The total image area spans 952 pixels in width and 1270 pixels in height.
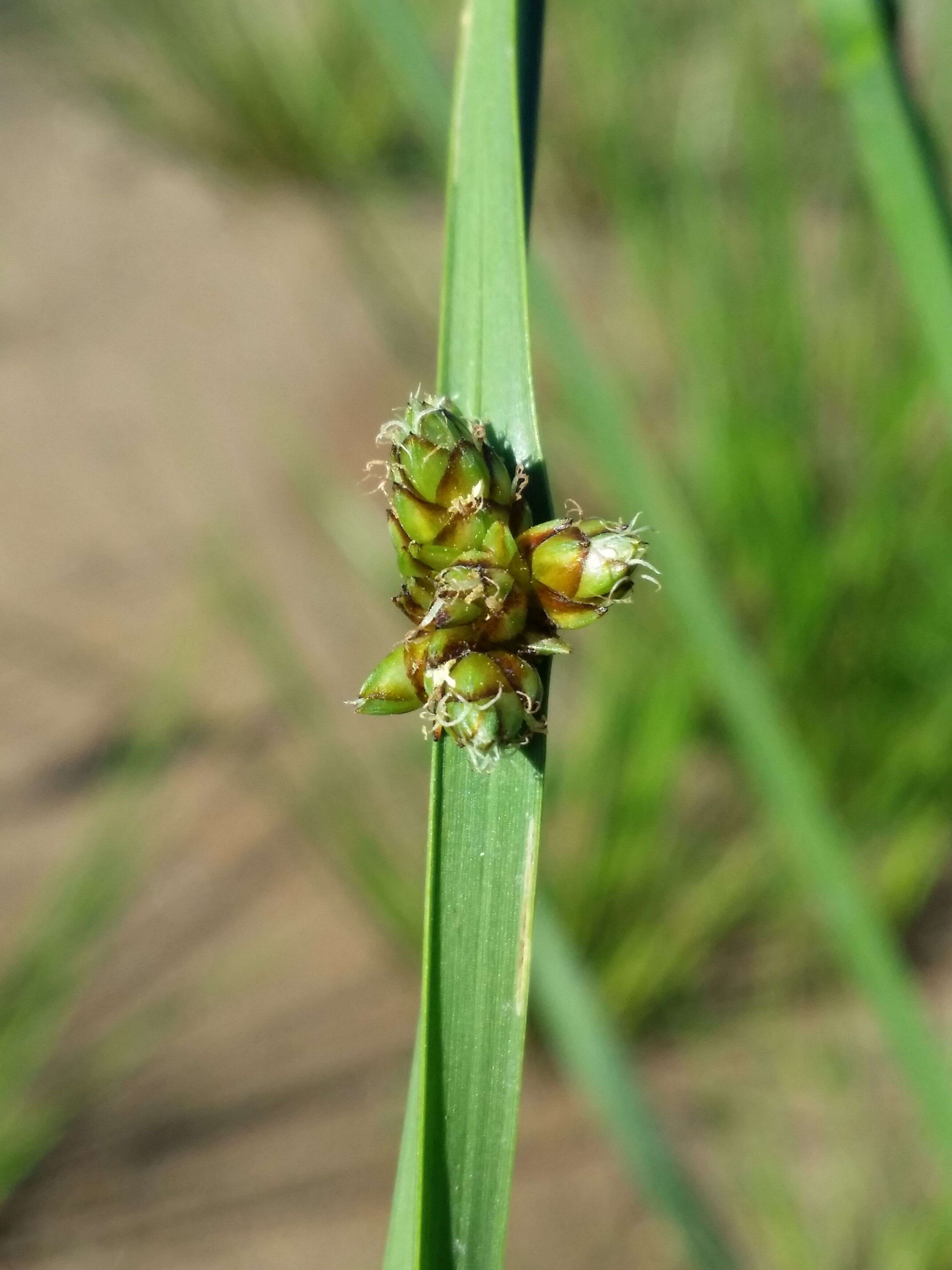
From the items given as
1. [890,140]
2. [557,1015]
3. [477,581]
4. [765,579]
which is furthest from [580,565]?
[765,579]

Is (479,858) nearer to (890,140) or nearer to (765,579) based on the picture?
(890,140)

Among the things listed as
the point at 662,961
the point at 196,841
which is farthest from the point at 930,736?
the point at 196,841

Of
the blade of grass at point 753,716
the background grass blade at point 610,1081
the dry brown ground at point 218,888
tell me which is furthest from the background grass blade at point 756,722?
the dry brown ground at point 218,888

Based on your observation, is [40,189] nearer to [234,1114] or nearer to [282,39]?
[282,39]

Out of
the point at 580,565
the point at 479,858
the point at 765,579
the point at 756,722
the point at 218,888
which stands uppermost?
the point at 765,579

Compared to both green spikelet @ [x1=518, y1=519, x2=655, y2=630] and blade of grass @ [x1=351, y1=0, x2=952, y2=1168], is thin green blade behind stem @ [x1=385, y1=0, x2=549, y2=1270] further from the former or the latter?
blade of grass @ [x1=351, y1=0, x2=952, y2=1168]

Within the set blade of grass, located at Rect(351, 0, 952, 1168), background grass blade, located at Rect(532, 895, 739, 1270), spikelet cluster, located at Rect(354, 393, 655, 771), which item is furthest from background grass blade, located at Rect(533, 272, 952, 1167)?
spikelet cluster, located at Rect(354, 393, 655, 771)

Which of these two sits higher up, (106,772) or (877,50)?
(106,772)
